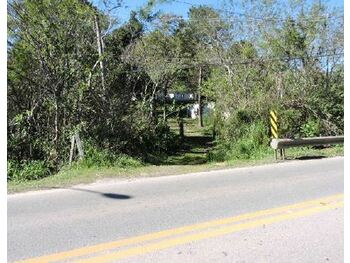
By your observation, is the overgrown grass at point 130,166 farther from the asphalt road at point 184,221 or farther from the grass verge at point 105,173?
the asphalt road at point 184,221

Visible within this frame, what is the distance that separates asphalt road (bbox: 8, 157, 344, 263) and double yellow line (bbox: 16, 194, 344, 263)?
0.01 meters

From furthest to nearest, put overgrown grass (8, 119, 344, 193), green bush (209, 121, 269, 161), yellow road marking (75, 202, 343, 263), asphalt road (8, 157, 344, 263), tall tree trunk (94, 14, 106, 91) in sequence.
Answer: green bush (209, 121, 269, 161)
tall tree trunk (94, 14, 106, 91)
overgrown grass (8, 119, 344, 193)
asphalt road (8, 157, 344, 263)
yellow road marking (75, 202, 343, 263)

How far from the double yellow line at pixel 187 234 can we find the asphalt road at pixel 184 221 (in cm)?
1

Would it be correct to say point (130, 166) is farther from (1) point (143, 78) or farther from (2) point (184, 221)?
→ (1) point (143, 78)

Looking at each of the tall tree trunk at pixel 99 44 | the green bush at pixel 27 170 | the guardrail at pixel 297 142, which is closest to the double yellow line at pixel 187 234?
the guardrail at pixel 297 142

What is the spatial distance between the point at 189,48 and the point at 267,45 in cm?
1031

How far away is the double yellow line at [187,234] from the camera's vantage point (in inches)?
188

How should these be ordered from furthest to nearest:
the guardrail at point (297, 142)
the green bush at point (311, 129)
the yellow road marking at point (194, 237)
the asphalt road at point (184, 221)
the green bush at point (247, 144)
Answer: the green bush at point (311, 129)
the green bush at point (247, 144)
the guardrail at point (297, 142)
the asphalt road at point (184, 221)
the yellow road marking at point (194, 237)

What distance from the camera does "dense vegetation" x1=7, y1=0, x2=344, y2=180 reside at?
13.6m

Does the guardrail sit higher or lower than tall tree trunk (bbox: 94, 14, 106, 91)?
lower

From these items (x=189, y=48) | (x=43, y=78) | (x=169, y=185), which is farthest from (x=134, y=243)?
(x=189, y=48)

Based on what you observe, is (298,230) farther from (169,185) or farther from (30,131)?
(30,131)

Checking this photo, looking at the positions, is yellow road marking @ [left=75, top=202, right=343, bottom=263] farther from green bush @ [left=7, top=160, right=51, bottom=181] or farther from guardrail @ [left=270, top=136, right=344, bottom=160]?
green bush @ [left=7, top=160, right=51, bottom=181]

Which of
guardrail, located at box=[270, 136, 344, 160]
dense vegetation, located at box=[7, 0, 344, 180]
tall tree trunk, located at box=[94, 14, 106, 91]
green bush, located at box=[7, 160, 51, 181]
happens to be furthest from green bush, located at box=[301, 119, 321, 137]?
green bush, located at box=[7, 160, 51, 181]
